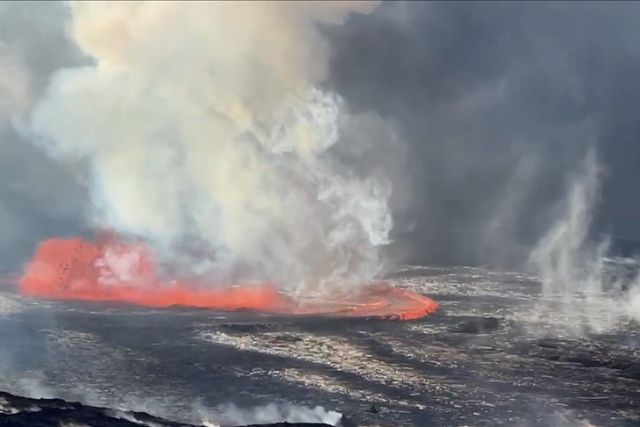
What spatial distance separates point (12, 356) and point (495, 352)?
36.2m

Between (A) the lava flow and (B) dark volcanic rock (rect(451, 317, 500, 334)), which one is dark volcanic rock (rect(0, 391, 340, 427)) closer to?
(B) dark volcanic rock (rect(451, 317, 500, 334))

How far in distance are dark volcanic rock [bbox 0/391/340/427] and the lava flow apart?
107ft

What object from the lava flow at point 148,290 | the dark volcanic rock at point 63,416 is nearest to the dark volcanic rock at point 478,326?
the lava flow at point 148,290

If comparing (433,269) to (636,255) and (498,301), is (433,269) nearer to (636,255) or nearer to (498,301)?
(498,301)

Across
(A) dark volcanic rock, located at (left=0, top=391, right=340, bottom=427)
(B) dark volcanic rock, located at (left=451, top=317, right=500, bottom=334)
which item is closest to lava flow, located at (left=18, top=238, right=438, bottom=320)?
(B) dark volcanic rock, located at (left=451, top=317, right=500, bottom=334)

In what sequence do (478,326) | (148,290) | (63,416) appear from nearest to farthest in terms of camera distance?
(63,416) < (478,326) < (148,290)

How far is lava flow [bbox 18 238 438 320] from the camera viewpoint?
86.2 metres

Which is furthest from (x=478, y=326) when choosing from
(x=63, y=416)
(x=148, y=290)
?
(x=63, y=416)

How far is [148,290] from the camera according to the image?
89688mm

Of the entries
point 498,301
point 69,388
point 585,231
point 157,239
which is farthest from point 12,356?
point 585,231

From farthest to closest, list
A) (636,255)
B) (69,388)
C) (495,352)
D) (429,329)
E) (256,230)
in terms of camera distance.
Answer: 1. (636,255)
2. (256,230)
3. (429,329)
4. (495,352)
5. (69,388)

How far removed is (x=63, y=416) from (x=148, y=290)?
4003cm

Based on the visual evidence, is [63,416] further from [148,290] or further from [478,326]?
[478,326]

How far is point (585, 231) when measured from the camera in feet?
540
